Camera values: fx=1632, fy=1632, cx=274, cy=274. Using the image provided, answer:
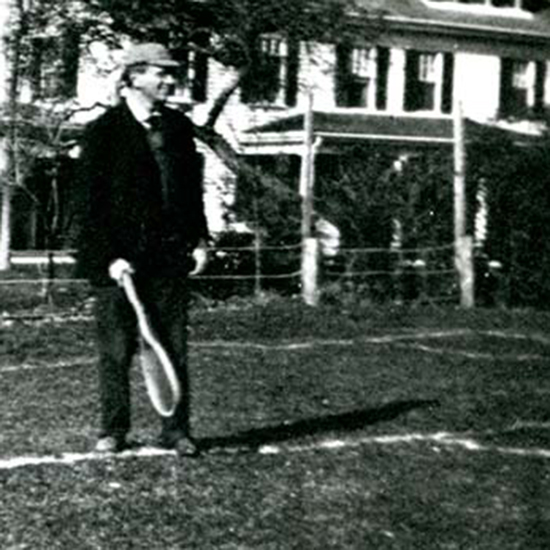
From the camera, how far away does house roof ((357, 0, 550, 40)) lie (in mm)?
42500

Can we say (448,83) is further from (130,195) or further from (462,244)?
(130,195)

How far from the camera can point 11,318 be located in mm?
16656

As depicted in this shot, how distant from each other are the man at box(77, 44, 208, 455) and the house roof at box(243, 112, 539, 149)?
25.4 meters

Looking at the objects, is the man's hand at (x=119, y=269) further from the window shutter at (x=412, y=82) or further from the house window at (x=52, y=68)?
the window shutter at (x=412, y=82)

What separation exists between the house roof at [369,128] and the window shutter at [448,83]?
889mm

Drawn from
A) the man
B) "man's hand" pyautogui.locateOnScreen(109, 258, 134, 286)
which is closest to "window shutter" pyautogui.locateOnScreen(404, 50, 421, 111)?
the man

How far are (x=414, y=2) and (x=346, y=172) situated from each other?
73.0 feet

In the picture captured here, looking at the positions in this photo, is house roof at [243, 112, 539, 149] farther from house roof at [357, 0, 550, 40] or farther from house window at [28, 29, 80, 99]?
house window at [28, 29, 80, 99]

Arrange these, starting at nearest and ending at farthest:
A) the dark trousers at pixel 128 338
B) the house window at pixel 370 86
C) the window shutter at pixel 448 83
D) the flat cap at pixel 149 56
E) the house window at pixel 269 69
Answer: the flat cap at pixel 149 56, the dark trousers at pixel 128 338, the house window at pixel 269 69, the house window at pixel 370 86, the window shutter at pixel 448 83

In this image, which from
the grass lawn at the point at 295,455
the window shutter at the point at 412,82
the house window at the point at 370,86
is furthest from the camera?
the window shutter at the point at 412,82

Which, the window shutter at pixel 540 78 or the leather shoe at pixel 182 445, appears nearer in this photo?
the leather shoe at pixel 182 445

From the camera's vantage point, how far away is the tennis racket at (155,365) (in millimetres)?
8250

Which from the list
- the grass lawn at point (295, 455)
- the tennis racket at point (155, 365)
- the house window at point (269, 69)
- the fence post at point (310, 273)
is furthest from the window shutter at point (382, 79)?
the tennis racket at point (155, 365)

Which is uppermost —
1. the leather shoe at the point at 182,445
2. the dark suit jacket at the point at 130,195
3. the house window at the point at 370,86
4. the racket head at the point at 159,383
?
the house window at the point at 370,86
